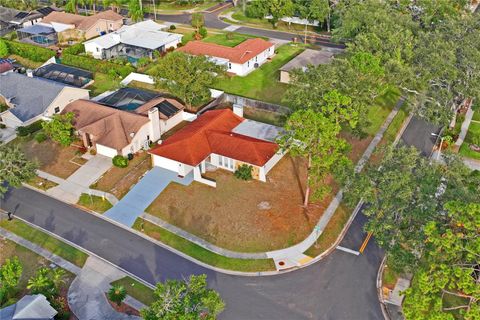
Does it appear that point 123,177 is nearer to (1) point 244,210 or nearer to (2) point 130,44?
(1) point 244,210

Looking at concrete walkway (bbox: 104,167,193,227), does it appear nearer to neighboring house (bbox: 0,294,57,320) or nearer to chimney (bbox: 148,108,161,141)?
chimney (bbox: 148,108,161,141)

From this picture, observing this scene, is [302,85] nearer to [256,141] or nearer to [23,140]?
[256,141]

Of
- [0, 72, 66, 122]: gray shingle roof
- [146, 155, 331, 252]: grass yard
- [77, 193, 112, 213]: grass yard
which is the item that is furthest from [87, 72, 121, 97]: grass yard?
[146, 155, 331, 252]: grass yard

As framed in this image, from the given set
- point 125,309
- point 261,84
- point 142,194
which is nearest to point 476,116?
point 261,84

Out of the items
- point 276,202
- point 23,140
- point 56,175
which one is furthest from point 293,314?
point 23,140

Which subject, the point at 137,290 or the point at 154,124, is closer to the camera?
the point at 137,290

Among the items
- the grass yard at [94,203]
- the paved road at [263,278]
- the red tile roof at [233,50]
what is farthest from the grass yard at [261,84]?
the paved road at [263,278]
